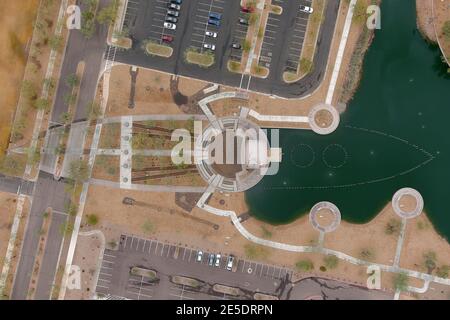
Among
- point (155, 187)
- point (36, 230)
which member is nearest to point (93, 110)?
point (155, 187)

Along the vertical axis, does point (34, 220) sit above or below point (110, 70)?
below

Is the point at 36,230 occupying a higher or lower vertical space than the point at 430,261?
lower

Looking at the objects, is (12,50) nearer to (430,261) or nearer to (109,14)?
(109,14)

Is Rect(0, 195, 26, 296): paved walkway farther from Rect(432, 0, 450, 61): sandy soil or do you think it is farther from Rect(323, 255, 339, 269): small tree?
Rect(432, 0, 450, 61): sandy soil

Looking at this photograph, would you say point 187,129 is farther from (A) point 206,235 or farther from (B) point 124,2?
(B) point 124,2

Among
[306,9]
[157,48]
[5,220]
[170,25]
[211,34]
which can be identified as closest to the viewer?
[306,9]

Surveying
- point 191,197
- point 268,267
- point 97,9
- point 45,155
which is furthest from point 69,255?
point 97,9

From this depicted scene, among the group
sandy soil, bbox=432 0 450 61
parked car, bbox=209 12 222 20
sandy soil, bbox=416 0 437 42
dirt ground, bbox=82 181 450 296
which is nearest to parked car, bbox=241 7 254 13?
parked car, bbox=209 12 222 20
